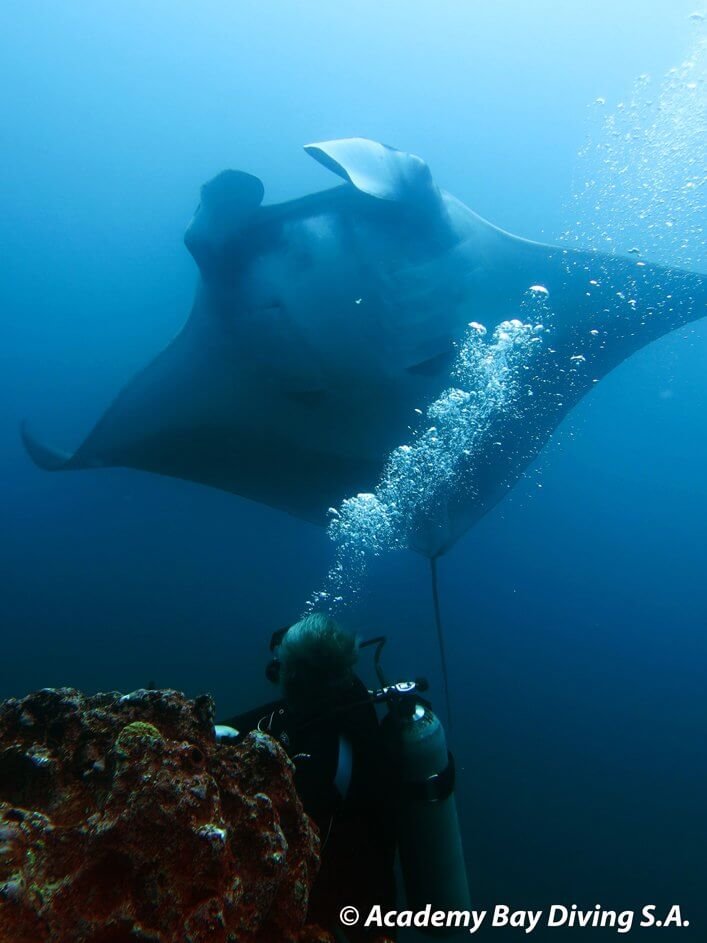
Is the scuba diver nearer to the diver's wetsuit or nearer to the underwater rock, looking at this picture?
the diver's wetsuit

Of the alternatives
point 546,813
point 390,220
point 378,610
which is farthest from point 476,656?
point 390,220

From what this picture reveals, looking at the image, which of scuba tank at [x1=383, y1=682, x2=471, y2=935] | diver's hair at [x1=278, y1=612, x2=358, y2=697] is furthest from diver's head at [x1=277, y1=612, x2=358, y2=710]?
scuba tank at [x1=383, y1=682, x2=471, y2=935]

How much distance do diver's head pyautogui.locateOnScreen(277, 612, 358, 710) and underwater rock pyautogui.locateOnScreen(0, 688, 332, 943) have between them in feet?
2.64

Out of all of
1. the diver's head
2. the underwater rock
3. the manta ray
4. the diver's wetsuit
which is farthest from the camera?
the manta ray

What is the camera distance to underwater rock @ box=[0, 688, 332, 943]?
101cm

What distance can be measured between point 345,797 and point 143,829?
3.67ft

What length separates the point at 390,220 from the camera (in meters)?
3.73

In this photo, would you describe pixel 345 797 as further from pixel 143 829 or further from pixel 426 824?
pixel 143 829

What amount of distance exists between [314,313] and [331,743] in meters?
2.96

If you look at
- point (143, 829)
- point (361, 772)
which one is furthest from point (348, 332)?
point (143, 829)

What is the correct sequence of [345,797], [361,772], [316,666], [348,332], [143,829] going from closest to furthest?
[143,829]
[345,797]
[361,772]
[316,666]
[348,332]

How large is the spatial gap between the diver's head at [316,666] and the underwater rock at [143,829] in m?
0.80

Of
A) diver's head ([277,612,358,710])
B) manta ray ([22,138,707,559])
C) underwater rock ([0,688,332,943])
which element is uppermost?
manta ray ([22,138,707,559])

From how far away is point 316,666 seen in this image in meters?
2.29
